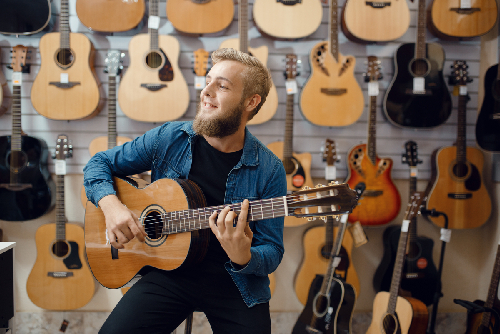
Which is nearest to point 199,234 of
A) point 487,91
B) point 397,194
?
point 397,194

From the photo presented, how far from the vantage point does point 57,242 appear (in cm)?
251

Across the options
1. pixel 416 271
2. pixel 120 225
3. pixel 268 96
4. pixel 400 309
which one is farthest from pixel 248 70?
pixel 416 271

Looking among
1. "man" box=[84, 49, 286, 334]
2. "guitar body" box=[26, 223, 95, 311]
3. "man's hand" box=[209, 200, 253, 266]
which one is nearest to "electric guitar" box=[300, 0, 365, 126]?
"man" box=[84, 49, 286, 334]

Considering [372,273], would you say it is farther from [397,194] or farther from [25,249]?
Answer: [25,249]

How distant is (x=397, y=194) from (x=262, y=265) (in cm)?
171

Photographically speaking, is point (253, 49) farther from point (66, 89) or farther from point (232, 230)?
point (232, 230)

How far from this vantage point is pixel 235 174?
154cm

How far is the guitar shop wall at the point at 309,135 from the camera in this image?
2711 millimetres

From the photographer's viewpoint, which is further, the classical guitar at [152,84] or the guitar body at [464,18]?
the guitar body at [464,18]

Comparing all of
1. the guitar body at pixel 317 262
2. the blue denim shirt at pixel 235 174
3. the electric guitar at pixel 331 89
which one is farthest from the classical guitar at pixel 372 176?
the blue denim shirt at pixel 235 174

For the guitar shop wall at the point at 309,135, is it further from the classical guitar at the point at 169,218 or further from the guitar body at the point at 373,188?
the classical guitar at the point at 169,218

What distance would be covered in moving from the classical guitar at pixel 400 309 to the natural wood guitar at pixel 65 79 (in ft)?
8.28

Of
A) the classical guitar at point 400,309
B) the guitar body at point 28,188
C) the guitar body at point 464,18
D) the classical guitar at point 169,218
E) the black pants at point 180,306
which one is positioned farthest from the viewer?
the guitar body at point 464,18

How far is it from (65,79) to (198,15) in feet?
3.69
